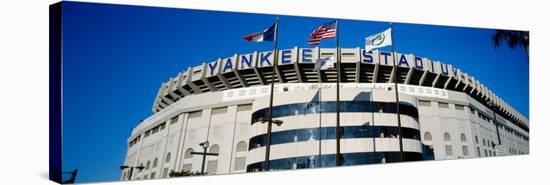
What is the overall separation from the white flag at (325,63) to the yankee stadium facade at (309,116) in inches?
13.7

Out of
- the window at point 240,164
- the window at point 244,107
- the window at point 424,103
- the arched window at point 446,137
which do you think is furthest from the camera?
the window at point 424,103

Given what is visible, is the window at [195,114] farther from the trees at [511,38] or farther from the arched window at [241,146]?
the trees at [511,38]

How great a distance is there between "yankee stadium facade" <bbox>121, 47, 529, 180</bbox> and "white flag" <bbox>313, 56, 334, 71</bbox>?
0.35 m

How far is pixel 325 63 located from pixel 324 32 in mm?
1415

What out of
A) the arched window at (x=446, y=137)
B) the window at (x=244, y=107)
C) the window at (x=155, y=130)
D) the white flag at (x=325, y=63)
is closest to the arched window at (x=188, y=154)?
the window at (x=155, y=130)

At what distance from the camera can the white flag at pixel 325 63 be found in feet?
56.1

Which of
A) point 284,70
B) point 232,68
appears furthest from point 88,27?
point 284,70

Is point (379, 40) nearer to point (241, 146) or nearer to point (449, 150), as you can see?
point (449, 150)

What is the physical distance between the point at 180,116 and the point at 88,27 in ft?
20.7

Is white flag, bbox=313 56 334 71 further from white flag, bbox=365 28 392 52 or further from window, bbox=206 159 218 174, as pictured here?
window, bbox=206 159 218 174

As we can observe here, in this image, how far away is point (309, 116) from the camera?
1980 cm

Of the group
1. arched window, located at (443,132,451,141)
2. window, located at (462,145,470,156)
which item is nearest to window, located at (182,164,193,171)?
window, located at (462,145,470,156)

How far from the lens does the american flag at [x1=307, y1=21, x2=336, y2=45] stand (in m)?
16.2

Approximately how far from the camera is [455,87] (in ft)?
75.2
